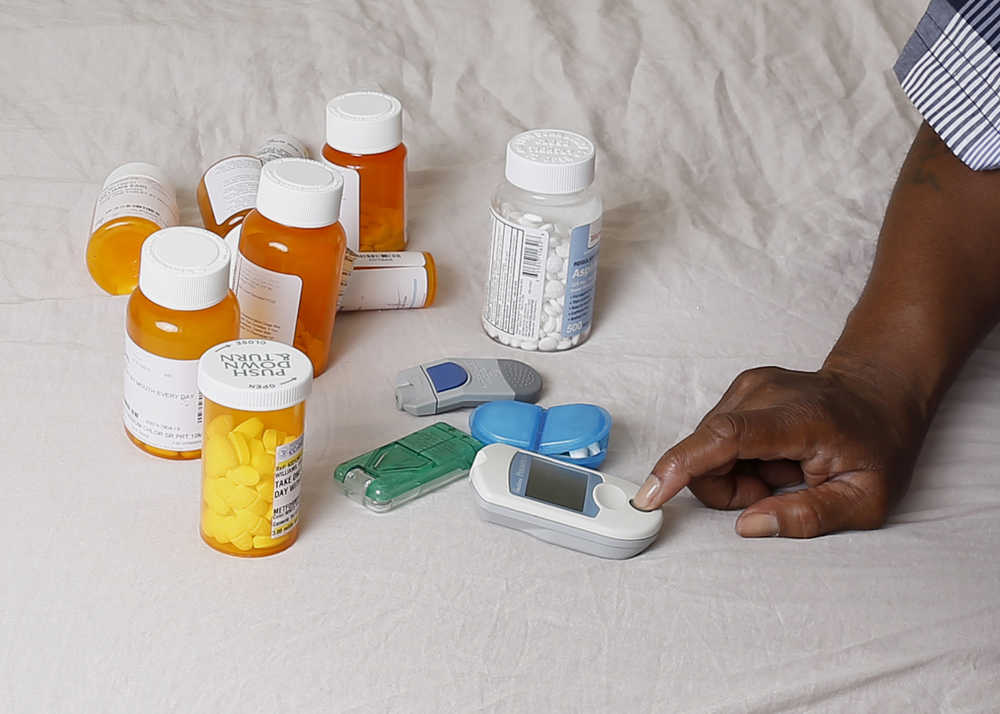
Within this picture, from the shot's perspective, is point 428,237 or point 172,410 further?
point 428,237

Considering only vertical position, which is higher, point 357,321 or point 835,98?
point 835,98

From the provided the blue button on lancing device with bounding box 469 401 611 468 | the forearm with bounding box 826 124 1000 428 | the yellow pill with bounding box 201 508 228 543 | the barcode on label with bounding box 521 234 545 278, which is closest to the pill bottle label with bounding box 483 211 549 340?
the barcode on label with bounding box 521 234 545 278

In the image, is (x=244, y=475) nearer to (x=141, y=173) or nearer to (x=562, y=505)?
(x=562, y=505)

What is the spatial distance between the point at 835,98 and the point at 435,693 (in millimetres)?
890

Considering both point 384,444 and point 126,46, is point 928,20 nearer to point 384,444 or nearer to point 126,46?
point 384,444

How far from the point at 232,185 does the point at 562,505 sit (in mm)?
448

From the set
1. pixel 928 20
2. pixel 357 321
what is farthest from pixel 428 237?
pixel 928 20

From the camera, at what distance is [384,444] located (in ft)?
2.85

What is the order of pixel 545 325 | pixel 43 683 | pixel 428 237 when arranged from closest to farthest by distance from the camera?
pixel 43 683 → pixel 545 325 → pixel 428 237

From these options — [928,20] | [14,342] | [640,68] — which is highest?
[928,20]

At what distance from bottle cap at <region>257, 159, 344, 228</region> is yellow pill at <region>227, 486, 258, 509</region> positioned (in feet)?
0.73

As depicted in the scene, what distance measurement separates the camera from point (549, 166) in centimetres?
92

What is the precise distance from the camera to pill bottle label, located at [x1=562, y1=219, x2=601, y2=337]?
94cm

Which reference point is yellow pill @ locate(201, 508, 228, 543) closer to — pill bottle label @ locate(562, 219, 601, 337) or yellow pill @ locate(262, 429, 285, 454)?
yellow pill @ locate(262, 429, 285, 454)
